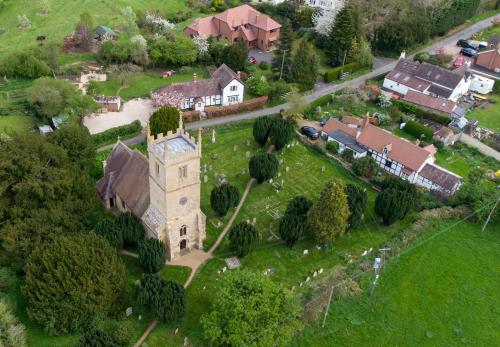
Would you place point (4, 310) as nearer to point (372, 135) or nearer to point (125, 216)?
point (125, 216)

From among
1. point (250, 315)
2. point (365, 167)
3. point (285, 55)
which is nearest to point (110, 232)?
point (250, 315)

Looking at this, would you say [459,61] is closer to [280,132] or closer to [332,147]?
[332,147]

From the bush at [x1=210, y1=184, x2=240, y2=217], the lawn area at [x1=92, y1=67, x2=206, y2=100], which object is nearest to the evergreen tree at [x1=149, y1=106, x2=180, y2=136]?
the bush at [x1=210, y1=184, x2=240, y2=217]

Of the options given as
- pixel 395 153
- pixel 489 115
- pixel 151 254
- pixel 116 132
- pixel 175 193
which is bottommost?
pixel 116 132

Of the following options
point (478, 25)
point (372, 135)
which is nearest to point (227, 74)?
point (372, 135)

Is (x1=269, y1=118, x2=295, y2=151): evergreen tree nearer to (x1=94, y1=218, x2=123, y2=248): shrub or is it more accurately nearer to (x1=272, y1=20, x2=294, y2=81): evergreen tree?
(x1=272, y1=20, x2=294, y2=81): evergreen tree

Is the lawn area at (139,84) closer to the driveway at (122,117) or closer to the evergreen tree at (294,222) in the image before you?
the driveway at (122,117)
